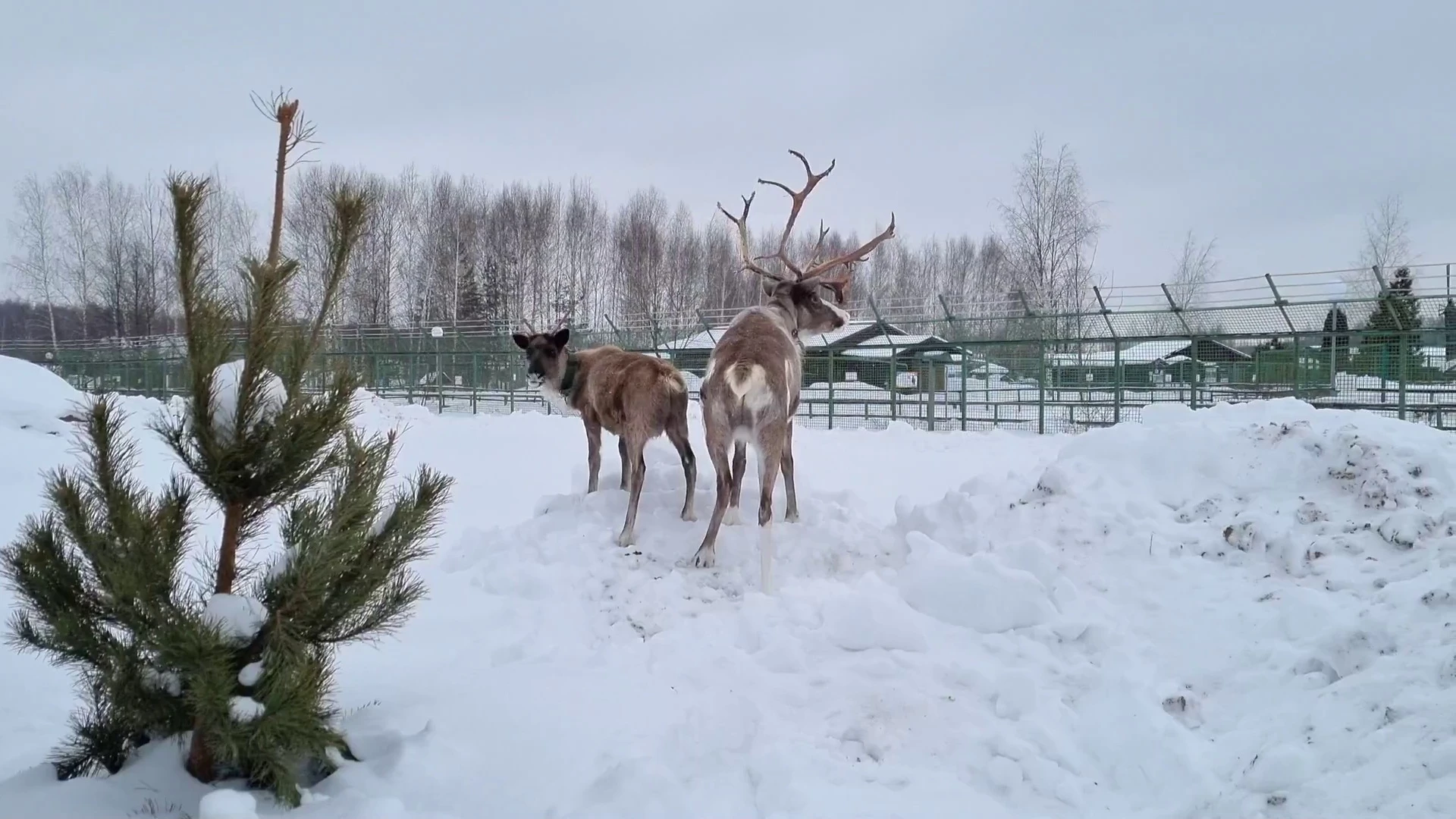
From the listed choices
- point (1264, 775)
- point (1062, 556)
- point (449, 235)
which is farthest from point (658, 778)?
point (449, 235)

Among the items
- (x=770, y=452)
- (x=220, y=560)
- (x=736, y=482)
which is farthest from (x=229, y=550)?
(x=736, y=482)

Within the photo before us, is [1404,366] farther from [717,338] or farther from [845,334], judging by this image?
[845,334]

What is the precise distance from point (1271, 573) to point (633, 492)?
3862 millimetres

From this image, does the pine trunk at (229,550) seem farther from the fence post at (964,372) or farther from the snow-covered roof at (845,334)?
the snow-covered roof at (845,334)

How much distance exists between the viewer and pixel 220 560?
2.91 metres

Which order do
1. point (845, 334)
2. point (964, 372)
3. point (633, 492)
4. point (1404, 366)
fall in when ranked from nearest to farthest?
point (633, 492) < point (1404, 366) < point (964, 372) < point (845, 334)

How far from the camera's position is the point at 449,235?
147 ft

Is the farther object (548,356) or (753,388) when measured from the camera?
(548,356)

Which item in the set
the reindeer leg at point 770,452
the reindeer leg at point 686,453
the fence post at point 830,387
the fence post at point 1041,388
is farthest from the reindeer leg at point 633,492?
the fence post at point 830,387

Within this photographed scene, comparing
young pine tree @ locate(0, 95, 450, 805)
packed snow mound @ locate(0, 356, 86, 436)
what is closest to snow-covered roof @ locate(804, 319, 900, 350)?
packed snow mound @ locate(0, 356, 86, 436)

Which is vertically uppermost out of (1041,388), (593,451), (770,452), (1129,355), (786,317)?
(786,317)

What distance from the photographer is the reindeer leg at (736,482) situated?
6070 mm

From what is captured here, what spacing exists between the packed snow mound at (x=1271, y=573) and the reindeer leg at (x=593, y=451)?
2.70 metres

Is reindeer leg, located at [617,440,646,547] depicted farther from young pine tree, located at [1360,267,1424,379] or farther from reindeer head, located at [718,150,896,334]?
young pine tree, located at [1360,267,1424,379]
